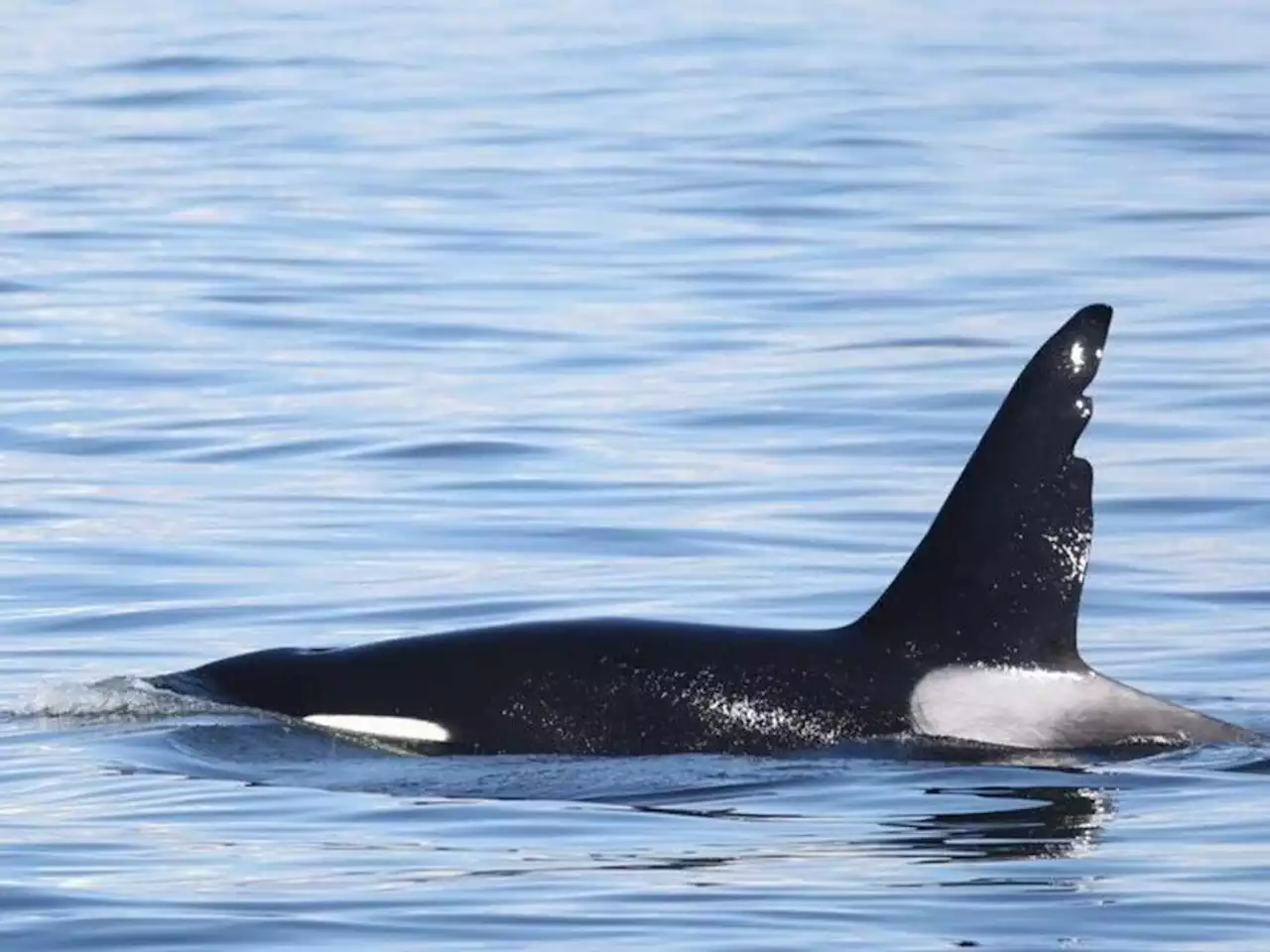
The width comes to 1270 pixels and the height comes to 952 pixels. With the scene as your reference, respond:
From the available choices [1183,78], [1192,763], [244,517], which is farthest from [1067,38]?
[1192,763]

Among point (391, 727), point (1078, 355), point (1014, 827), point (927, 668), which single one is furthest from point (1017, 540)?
point (391, 727)

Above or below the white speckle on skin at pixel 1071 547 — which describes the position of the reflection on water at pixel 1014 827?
below

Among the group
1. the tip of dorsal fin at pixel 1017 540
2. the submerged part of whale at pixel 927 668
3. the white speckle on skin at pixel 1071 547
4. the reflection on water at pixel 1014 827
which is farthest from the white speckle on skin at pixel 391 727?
the white speckle on skin at pixel 1071 547

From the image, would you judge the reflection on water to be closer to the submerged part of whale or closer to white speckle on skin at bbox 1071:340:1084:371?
the submerged part of whale

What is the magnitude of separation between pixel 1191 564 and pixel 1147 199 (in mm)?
12163

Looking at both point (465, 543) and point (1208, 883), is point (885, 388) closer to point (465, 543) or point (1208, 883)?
A: point (465, 543)

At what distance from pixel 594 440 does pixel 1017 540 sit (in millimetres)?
7026

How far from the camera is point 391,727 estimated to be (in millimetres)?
11000

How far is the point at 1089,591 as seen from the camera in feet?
47.7

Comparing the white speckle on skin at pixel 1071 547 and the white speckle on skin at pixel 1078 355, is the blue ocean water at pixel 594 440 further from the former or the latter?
the white speckle on skin at pixel 1078 355

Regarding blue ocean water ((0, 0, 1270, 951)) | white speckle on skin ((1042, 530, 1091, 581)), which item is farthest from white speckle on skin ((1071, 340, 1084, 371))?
blue ocean water ((0, 0, 1270, 951))

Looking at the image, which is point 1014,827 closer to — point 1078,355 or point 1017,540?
point 1017,540

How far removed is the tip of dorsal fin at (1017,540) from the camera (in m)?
10.5

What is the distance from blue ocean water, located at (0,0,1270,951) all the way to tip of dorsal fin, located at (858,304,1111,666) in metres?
0.45
